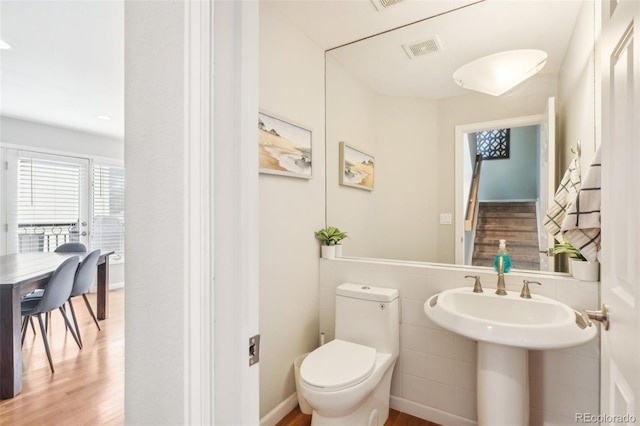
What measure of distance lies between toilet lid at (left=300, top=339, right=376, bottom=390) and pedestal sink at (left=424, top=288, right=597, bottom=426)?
436 mm

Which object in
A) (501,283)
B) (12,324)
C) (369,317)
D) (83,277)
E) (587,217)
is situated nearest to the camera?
(587,217)

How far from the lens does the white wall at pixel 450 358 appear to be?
1.51 meters

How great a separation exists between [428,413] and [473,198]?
1280 millimetres

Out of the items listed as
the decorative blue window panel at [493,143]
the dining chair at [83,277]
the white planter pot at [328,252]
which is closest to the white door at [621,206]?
the decorative blue window panel at [493,143]

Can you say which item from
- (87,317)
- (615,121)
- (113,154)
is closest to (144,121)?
(615,121)

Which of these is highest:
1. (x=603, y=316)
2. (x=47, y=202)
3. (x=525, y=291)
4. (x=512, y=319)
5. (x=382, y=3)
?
(x=382, y=3)

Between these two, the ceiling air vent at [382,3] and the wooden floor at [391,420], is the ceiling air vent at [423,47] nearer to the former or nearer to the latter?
the ceiling air vent at [382,3]

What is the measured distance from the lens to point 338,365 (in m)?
1.62

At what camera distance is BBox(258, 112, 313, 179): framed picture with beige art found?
68.3 inches

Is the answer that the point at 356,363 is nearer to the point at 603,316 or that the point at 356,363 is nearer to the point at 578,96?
the point at 603,316

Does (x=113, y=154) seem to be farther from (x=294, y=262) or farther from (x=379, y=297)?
(x=379, y=297)

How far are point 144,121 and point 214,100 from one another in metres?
0.18

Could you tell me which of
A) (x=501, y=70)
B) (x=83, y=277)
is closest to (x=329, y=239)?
(x=501, y=70)

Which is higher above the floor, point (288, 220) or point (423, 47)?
point (423, 47)
